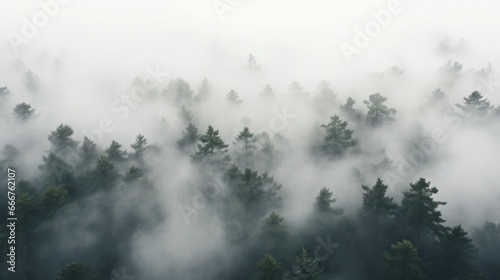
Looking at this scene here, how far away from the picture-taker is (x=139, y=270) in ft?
172

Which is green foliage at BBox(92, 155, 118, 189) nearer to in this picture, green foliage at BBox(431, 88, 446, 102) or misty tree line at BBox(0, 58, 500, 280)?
misty tree line at BBox(0, 58, 500, 280)

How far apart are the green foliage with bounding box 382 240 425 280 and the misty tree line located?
0.38ft

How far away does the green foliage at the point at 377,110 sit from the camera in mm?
60031

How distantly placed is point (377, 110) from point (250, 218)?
31.9 meters

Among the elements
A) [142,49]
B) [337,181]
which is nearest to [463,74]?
[337,181]

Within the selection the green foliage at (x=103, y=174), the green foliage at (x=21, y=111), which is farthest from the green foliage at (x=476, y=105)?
the green foliage at (x=21, y=111)

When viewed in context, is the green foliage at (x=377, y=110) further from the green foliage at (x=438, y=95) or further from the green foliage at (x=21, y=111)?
the green foliage at (x=21, y=111)

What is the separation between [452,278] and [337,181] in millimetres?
23866

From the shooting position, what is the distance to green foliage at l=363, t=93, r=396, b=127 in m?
60.0

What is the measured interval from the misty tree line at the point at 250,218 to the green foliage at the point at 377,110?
0.91ft

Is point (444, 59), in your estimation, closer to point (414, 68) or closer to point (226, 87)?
point (414, 68)

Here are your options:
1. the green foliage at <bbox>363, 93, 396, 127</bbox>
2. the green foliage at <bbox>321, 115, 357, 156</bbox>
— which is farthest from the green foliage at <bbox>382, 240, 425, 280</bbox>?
the green foliage at <bbox>363, 93, 396, 127</bbox>

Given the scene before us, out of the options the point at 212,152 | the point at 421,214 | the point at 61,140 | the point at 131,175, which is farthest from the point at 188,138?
the point at 421,214

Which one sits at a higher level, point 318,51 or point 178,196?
point 318,51
